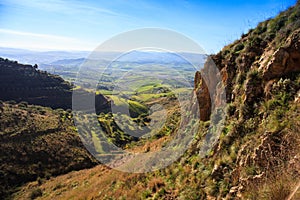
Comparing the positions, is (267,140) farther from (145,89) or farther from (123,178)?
(145,89)

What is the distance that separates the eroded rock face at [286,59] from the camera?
687cm

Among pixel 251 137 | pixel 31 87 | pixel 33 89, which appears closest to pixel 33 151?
pixel 251 137

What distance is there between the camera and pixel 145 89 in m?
94.1

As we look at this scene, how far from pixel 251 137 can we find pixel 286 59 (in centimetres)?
256

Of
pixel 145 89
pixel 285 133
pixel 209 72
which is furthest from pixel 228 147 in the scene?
pixel 145 89

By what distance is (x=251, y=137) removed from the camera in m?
6.34

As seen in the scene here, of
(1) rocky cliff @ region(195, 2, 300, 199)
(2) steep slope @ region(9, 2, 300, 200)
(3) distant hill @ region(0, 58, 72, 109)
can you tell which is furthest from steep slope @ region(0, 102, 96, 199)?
(1) rocky cliff @ region(195, 2, 300, 199)

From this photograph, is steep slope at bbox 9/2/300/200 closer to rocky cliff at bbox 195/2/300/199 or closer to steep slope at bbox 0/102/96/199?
rocky cliff at bbox 195/2/300/199

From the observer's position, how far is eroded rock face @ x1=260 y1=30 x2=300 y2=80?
22.5ft

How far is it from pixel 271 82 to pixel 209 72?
4184mm

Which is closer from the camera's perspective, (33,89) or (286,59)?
(286,59)

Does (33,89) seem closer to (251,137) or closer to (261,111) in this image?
(261,111)

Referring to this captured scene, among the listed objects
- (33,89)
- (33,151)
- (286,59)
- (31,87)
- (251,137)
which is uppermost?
(286,59)

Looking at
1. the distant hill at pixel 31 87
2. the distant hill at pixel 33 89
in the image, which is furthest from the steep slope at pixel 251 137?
the distant hill at pixel 31 87
